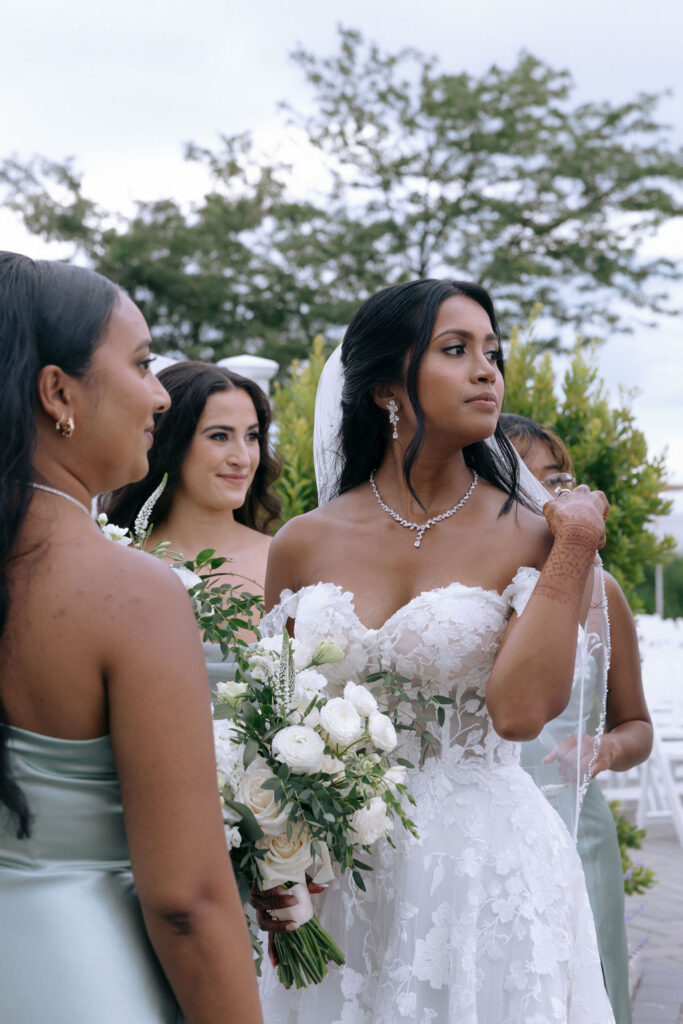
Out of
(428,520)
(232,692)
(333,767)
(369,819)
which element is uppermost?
(428,520)

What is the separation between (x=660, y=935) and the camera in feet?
23.6

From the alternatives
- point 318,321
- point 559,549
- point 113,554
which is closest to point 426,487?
point 559,549

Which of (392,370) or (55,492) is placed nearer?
(55,492)

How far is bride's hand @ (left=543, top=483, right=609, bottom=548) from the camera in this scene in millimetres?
2559

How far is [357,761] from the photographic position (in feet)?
7.12

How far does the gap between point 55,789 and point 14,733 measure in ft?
0.31

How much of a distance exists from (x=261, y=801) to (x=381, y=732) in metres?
0.27

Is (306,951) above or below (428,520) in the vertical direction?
below

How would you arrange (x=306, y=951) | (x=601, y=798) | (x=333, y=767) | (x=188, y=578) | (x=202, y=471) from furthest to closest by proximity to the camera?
(x=202, y=471) < (x=601, y=798) < (x=188, y=578) < (x=306, y=951) < (x=333, y=767)

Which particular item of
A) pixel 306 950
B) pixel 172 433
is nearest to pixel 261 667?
pixel 306 950

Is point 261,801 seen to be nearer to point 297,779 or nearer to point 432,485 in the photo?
point 297,779

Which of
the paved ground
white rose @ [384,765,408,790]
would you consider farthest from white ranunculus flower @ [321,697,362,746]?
the paved ground

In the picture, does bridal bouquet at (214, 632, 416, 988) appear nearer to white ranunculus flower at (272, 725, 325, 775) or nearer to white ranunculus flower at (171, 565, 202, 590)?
white ranunculus flower at (272, 725, 325, 775)

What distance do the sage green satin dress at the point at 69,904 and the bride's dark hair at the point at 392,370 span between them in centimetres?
155
